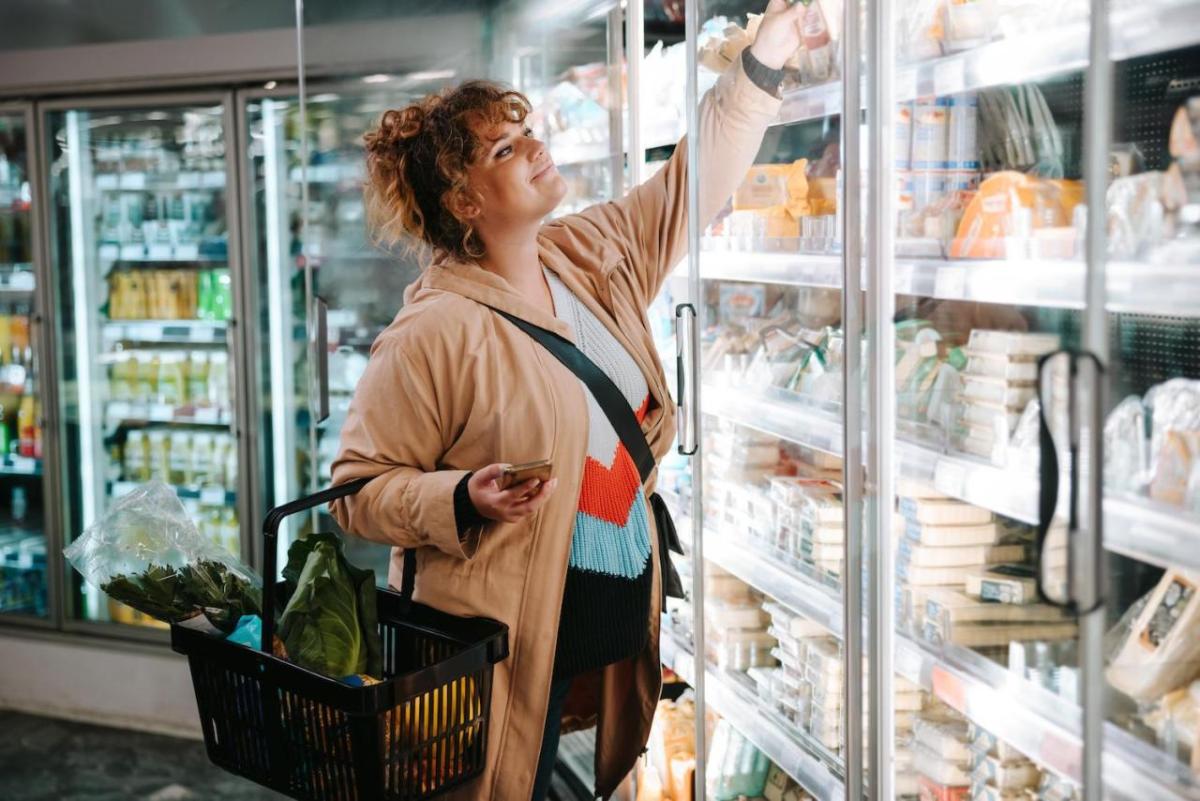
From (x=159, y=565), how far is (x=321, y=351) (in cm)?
127

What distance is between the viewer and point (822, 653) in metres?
2.32

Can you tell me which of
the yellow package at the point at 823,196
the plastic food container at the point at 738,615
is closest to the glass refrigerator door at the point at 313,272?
the plastic food container at the point at 738,615

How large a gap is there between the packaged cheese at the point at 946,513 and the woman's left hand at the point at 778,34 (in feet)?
2.63

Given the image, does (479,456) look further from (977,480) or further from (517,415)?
(977,480)

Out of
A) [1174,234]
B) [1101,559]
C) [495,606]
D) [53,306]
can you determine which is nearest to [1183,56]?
[1174,234]

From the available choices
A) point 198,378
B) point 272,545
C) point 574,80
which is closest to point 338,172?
point 574,80

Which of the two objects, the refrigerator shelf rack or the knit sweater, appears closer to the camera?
the refrigerator shelf rack

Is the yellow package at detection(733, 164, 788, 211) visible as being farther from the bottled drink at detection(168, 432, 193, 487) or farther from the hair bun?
the bottled drink at detection(168, 432, 193, 487)

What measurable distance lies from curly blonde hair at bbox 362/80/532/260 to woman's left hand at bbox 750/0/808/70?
41 centimetres

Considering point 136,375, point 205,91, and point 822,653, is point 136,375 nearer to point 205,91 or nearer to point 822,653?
point 205,91

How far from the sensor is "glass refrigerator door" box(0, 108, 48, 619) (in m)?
4.77

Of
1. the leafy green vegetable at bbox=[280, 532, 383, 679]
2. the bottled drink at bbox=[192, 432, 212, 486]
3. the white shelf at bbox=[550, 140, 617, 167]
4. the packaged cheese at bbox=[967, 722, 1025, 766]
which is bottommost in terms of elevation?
the packaged cheese at bbox=[967, 722, 1025, 766]

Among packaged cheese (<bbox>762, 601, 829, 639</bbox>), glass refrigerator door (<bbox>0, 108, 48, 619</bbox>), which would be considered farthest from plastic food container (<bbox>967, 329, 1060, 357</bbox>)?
glass refrigerator door (<bbox>0, 108, 48, 619</bbox>)

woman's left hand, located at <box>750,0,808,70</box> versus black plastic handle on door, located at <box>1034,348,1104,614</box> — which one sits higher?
woman's left hand, located at <box>750,0,808,70</box>
